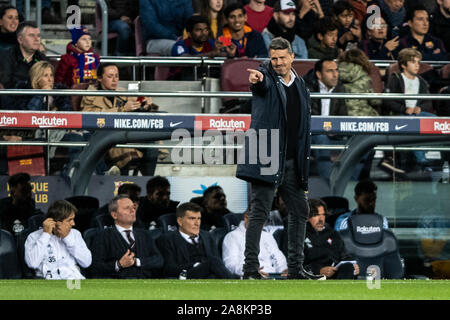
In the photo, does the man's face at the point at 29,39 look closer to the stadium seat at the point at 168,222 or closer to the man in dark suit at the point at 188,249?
the stadium seat at the point at 168,222

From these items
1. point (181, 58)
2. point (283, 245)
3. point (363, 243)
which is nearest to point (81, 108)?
point (181, 58)

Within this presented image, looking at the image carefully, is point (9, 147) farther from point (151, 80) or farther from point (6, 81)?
point (151, 80)

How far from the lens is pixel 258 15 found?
15609mm

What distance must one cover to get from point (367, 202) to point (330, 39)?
3515mm

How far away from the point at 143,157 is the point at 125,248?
1.67 metres

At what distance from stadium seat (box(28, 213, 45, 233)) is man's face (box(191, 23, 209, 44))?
4107 millimetres

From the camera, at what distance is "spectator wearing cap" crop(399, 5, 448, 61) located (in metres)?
15.4

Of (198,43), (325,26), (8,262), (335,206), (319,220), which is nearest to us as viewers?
(8,262)

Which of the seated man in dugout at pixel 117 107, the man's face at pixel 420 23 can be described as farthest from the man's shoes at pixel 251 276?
the man's face at pixel 420 23

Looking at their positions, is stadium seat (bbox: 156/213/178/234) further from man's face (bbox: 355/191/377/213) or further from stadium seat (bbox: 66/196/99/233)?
man's face (bbox: 355/191/377/213)

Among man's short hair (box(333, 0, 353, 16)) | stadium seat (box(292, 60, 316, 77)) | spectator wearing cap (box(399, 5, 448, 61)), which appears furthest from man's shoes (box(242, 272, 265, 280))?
man's short hair (box(333, 0, 353, 16))

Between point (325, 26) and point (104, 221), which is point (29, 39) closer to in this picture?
point (104, 221)

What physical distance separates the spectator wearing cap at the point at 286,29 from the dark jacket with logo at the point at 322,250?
156 inches

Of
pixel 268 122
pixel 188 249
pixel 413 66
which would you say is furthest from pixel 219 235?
pixel 268 122
